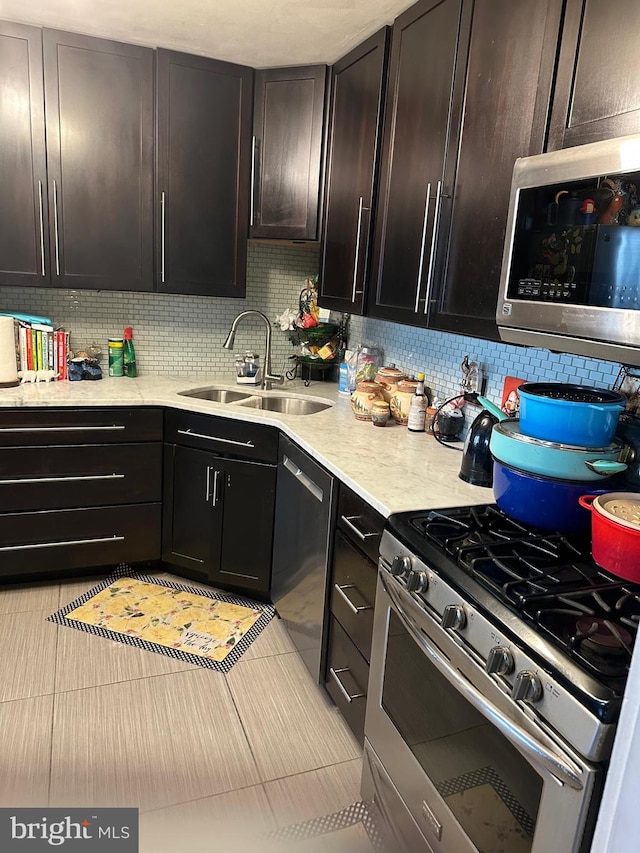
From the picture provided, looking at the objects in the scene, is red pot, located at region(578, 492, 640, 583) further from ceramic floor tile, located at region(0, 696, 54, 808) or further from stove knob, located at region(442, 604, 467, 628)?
ceramic floor tile, located at region(0, 696, 54, 808)

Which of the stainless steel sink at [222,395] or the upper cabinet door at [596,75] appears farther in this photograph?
the stainless steel sink at [222,395]

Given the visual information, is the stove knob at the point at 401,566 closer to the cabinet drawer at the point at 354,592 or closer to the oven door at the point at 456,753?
the oven door at the point at 456,753

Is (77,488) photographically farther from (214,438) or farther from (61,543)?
(214,438)

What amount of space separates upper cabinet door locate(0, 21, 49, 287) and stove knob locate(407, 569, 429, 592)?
219cm

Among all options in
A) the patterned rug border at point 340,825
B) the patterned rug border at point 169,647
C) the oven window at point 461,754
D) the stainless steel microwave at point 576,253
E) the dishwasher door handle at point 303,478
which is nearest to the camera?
the oven window at point 461,754

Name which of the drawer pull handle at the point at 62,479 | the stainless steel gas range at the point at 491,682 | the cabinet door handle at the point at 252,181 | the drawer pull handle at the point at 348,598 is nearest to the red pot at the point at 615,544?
the stainless steel gas range at the point at 491,682


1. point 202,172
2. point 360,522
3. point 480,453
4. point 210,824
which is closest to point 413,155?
point 480,453

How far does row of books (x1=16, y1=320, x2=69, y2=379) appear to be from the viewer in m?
2.86

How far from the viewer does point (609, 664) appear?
3.22 ft

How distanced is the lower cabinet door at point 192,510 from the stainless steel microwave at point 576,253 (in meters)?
1.55

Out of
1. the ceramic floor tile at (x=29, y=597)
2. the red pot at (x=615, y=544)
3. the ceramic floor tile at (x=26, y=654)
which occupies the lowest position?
the ceramic floor tile at (x=26, y=654)

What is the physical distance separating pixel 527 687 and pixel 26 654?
1.97 m

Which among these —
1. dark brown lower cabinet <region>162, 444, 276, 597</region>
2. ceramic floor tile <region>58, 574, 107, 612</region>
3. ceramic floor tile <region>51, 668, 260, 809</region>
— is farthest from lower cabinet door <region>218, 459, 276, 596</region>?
ceramic floor tile <region>58, 574, 107, 612</region>

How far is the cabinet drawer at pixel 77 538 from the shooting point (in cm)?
265
